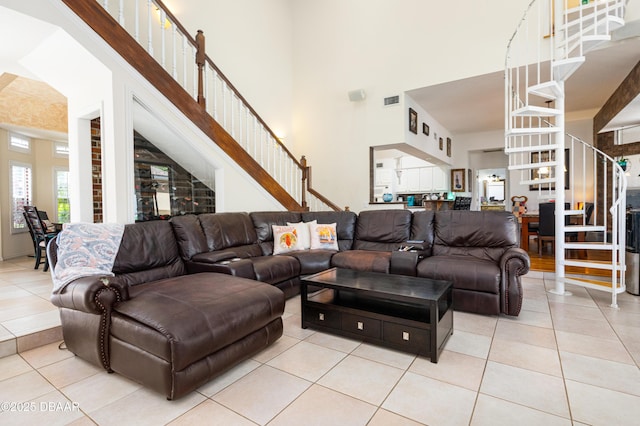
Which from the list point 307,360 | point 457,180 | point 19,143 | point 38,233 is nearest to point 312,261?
point 307,360

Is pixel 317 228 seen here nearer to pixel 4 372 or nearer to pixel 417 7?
pixel 4 372

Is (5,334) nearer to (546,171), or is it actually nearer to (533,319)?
(533,319)

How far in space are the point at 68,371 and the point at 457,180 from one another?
29.4 feet

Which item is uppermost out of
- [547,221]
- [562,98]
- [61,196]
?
[562,98]

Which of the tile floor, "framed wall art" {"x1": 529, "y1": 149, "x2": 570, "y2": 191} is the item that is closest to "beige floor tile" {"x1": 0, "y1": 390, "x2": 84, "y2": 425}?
the tile floor

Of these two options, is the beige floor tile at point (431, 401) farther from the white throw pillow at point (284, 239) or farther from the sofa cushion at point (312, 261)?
the white throw pillow at point (284, 239)

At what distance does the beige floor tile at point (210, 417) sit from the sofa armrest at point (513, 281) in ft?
7.86

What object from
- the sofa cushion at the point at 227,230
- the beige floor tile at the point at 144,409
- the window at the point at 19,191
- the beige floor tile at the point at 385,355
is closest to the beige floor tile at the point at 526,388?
the beige floor tile at the point at 385,355

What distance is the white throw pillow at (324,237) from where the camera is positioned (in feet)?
13.7

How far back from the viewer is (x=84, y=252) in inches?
87.1

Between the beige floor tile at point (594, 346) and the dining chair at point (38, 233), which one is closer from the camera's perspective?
the beige floor tile at point (594, 346)

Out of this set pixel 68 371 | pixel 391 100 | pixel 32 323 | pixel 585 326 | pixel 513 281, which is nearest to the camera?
pixel 68 371

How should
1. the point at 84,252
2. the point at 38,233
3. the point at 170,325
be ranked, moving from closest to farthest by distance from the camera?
the point at 170,325 → the point at 84,252 → the point at 38,233

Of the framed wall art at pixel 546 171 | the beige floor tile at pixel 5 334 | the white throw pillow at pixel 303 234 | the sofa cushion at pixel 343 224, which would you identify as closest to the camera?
the beige floor tile at pixel 5 334
